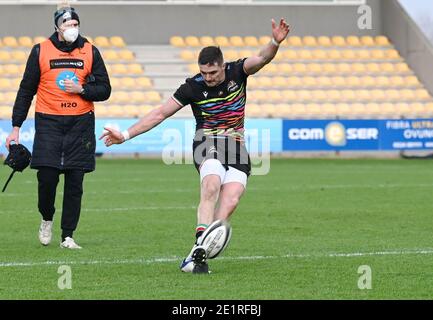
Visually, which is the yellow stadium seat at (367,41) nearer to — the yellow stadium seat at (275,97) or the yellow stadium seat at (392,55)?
the yellow stadium seat at (392,55)

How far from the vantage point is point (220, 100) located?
30.6 feet

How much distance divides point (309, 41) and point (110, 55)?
6.27m

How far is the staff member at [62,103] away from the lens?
416 inches

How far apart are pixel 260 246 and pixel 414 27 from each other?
24339mm

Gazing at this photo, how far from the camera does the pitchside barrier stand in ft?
89.5

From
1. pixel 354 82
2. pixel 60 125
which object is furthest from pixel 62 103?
pixel 354 82

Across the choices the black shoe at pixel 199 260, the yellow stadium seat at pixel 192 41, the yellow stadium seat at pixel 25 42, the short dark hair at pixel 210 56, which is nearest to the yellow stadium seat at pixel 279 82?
the yellow stadium seat at pixel 192 41

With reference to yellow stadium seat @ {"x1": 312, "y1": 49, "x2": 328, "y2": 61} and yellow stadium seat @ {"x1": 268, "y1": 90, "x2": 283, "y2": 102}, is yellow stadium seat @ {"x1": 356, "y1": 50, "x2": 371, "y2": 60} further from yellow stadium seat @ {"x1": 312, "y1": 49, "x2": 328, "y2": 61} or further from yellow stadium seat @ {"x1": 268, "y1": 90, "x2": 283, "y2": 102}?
yellow stadium seat @ {"x1": 268, "y1": 90, "x2": 283, "y2": 102}

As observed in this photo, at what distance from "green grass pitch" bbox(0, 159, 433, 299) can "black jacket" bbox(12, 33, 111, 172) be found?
2.78ft

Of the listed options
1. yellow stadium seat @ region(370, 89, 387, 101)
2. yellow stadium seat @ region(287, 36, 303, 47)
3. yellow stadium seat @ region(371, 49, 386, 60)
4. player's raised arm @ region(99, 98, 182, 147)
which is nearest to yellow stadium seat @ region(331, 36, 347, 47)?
yellow stadium seat @ region(371, 49, 386, 60)

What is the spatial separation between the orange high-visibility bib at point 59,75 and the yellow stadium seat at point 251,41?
23.1 m

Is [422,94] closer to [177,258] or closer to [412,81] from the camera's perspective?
[412,81]

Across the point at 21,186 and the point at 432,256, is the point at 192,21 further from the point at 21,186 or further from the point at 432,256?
the point at 432,256

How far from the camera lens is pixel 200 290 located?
7.97 m
